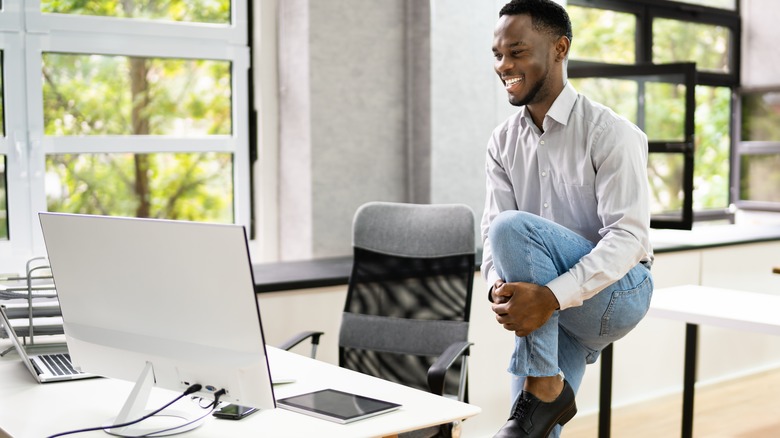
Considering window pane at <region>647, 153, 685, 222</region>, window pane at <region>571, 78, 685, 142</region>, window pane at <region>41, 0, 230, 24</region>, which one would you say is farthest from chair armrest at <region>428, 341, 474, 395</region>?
window pane at <region>647, 153, 685, 222</region>

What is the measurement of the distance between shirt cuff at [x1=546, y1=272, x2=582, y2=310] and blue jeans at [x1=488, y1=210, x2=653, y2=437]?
0.12ft

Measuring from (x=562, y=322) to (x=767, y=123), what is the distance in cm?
451

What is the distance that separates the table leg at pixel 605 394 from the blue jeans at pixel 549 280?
48.1 inches

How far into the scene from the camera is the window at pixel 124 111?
349 centimetres

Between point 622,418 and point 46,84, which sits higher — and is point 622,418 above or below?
below

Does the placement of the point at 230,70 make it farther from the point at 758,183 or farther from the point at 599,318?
the point at 758,183

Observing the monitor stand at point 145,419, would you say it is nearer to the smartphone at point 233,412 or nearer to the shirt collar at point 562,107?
the smartphone at point 233,412

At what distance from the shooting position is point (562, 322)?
7.54 feet

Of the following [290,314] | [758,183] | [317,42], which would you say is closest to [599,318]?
[290,314]

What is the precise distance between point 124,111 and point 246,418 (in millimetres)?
2253

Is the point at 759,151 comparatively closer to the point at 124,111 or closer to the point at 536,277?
the point at 124,111

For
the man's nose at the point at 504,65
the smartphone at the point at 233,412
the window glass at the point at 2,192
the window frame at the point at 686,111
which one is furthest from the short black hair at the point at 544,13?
the window frame at the point at 686,111

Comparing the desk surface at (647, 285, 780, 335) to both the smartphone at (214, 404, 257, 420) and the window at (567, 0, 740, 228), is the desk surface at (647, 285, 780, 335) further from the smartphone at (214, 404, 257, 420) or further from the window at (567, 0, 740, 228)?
the smartphone at (214, 404, 257, 420)

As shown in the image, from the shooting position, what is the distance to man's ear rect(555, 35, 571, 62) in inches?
89.4
